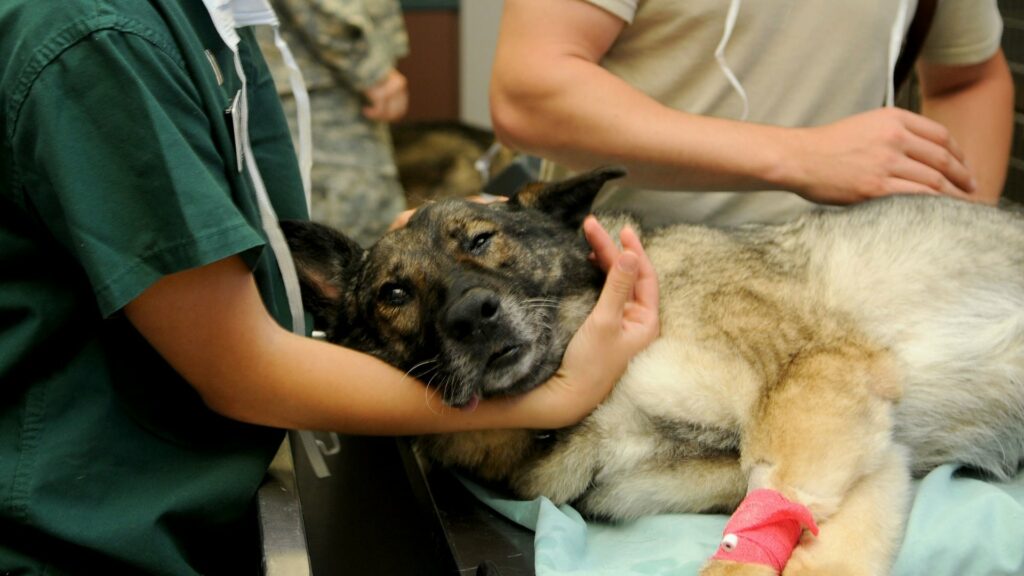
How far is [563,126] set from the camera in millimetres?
1859

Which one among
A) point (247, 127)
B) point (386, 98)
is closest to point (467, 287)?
point (247, 127)

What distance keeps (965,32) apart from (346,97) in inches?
89.9

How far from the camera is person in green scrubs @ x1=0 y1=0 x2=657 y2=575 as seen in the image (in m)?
1.08

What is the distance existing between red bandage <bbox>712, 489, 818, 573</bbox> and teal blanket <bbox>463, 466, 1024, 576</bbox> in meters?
0.09

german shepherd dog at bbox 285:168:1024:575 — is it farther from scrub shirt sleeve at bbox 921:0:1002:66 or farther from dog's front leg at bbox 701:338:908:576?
scrub shirt sleeve at bbox 921:0:1002:66

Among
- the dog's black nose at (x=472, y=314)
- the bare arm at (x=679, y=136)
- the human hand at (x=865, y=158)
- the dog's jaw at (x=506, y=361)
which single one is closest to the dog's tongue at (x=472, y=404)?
the dog's jaw at (x=506, y=361)

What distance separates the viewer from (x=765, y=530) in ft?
4.17

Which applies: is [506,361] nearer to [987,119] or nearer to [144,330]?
[144,330]

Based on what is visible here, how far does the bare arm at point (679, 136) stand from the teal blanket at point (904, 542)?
597 millimetres

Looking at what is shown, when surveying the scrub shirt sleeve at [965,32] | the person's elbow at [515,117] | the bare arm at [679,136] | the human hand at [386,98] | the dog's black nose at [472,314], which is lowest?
the human hand at [386,98]

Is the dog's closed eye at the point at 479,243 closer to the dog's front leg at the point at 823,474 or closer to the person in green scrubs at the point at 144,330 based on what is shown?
the person in green scrubs at the point at 144,330

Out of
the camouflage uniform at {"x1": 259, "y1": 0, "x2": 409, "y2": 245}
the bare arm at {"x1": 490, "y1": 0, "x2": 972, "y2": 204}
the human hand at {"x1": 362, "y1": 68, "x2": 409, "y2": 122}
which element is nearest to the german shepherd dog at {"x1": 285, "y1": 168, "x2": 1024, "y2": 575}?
the bare arm at {"x1": 490, "y1": 0, "x2": 972, "y2": 204}

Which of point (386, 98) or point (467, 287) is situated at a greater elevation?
point (467, 287)

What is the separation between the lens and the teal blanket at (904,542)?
1.26 metres
